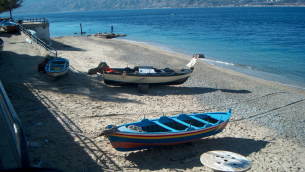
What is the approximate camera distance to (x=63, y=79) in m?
18.4

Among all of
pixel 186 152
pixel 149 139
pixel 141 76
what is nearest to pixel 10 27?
pixel 141 76

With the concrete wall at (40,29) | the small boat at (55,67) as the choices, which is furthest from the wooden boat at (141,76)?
the concrete wall at (40,29)

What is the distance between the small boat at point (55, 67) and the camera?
57.3 ft

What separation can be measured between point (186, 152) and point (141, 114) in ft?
12.4

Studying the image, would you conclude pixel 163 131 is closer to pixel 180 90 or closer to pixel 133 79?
pixel 133 79

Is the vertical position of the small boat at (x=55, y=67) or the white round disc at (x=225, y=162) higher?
the small boat at (x=55, y=67)

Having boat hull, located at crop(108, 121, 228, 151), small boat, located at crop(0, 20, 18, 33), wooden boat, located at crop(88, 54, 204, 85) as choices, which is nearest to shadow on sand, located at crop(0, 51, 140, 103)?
wooden boat, located at crop(88, 54, 204, 85)

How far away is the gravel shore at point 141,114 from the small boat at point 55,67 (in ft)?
1.81

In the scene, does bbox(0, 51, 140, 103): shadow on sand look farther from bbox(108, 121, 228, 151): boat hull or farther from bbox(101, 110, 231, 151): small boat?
bbox(108, 121, 228, 151): boat hull

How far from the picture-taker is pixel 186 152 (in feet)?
34.6

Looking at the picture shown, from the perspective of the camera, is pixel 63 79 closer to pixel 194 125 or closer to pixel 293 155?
pixel 194 125

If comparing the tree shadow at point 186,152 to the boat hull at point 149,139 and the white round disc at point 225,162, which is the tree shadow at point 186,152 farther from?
the white round disc at point 225,162

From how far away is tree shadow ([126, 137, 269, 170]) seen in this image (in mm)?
9672

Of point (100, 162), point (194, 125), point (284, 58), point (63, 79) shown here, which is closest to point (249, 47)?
point (284, 58)
